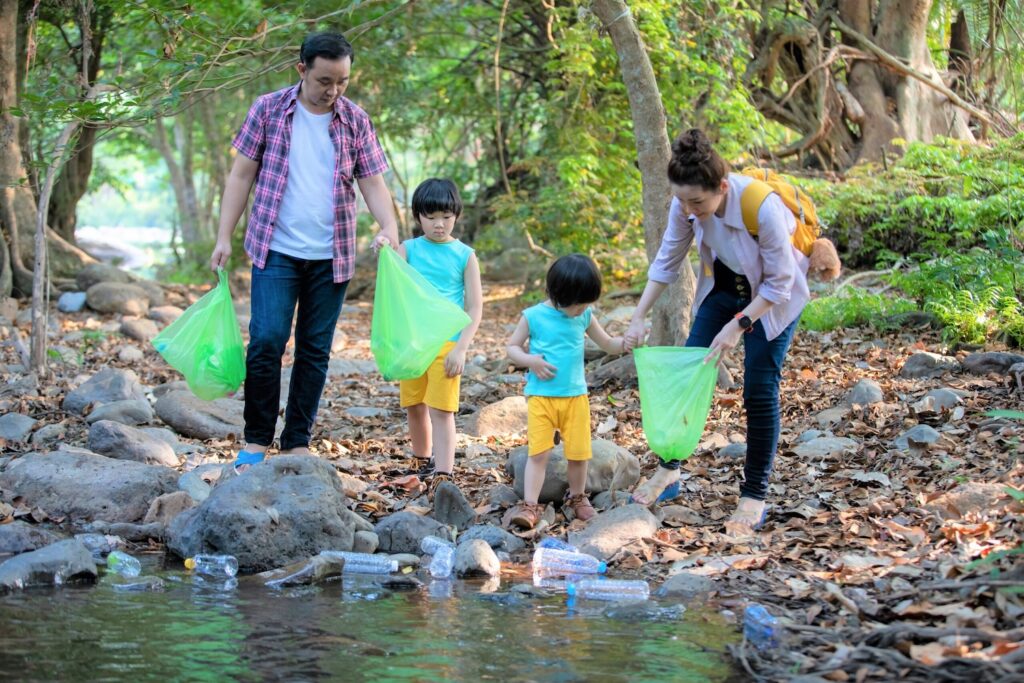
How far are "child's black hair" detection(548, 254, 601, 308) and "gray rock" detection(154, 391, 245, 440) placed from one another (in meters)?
2.81

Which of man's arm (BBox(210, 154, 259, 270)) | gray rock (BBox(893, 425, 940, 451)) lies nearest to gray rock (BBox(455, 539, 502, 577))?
man's arm (BBox(210, 154, 259, 270))

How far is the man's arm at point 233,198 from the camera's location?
4746 mm

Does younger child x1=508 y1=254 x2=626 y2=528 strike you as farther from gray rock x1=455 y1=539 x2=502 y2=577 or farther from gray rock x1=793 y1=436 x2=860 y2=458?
gray rock x1=793 y1=436 x2=860 y2=458

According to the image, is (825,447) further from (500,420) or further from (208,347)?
(208,347)

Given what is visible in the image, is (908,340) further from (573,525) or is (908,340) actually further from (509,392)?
(573,525)

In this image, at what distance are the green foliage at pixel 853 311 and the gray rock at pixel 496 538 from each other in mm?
4459

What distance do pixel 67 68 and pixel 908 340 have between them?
10.3 meters

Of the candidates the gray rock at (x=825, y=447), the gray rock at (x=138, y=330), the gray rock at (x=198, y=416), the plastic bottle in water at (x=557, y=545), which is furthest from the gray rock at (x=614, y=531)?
the gray rock at (x=138, y=330)

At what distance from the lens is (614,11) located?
6.39 m

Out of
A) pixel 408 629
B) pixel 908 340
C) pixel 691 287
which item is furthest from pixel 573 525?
pixel 908 340

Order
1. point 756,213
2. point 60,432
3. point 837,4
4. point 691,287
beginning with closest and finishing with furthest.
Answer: point 756,213 < point 60,432 < point 691,287 < point 837,4

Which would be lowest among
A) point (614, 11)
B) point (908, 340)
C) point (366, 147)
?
point (908, 340)

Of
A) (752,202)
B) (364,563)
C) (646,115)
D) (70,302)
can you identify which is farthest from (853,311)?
(70,302)

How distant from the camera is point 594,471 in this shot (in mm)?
4891
